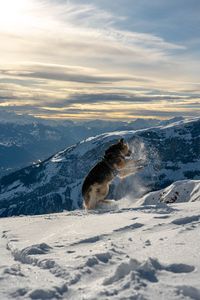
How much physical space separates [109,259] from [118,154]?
32.8 ft

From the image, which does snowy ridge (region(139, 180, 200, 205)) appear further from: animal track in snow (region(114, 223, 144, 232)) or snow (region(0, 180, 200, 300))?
animal track in snow (region(114, 223, 144, 232))

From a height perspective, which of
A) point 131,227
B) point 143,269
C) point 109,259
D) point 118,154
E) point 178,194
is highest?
point 118,154

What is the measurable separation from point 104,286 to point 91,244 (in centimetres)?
292

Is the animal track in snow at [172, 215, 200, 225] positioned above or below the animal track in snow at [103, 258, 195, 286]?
below

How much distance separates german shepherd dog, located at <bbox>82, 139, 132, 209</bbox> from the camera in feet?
53.7

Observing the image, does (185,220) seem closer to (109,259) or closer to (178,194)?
(109,259)

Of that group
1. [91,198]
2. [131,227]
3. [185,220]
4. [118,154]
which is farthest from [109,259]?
[118,154]

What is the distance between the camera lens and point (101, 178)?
53.8 ft

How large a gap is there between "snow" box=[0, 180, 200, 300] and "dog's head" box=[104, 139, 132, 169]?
16.9 ft

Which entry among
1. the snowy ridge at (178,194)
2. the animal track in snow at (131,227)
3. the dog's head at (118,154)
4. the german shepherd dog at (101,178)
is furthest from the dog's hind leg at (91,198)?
the snowy ridge at (178,194)

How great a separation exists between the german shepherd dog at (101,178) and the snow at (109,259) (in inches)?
183

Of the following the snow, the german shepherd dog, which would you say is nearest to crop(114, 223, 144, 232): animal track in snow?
the snow

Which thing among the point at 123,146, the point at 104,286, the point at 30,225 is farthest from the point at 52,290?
the point at 123,146

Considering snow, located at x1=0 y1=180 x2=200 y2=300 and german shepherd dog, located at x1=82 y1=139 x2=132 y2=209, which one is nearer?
snow, located at x1=0 y1=180 x2=200 y2=300
